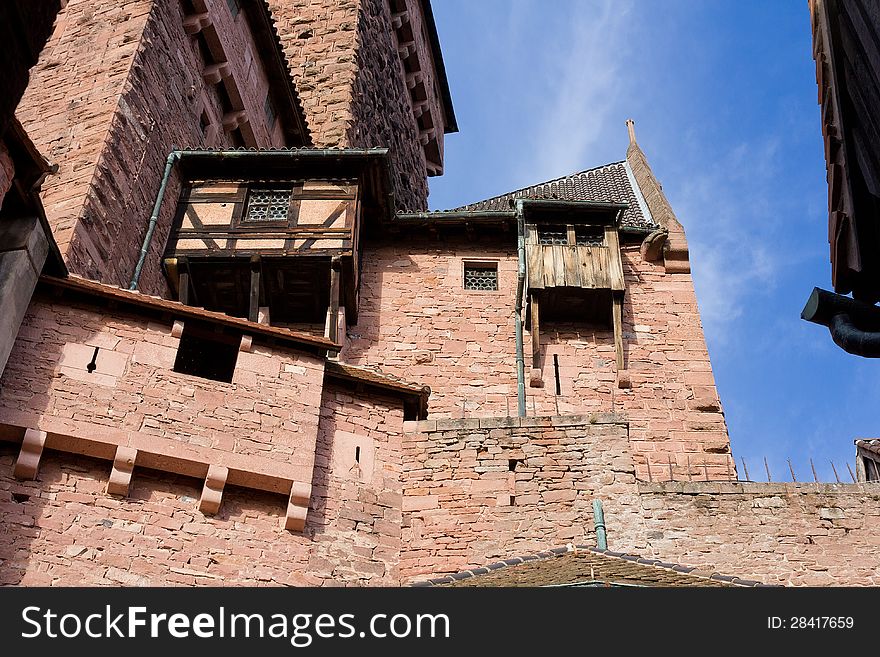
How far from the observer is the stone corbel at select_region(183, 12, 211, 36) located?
19.2m

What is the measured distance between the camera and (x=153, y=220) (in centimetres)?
1650

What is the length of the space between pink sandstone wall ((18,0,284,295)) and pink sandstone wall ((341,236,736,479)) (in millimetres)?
4030

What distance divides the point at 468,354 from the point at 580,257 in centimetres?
262

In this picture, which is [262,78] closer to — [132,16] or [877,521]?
[132,16]

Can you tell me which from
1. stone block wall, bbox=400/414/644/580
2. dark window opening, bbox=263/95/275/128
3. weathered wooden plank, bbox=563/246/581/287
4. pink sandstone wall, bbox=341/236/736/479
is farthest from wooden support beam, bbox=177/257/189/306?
dark window opening, bbox=263/95/275/128

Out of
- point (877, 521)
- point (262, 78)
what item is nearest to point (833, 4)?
point (877, 521)

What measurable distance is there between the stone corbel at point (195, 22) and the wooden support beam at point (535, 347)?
319 inches

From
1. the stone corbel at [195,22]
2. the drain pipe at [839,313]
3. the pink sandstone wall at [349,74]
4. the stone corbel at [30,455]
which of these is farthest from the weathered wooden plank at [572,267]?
the drain pipe at [839,313]

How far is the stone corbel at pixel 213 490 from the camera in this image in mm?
11055

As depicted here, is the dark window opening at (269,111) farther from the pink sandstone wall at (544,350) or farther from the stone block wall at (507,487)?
the stone block wall at (507,487)

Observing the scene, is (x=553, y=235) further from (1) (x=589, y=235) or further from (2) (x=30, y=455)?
(2) (x=30, y=455)

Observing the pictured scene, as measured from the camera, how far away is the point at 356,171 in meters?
17.9

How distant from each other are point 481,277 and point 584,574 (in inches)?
440

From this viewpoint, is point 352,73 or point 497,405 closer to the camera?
point 497,405
